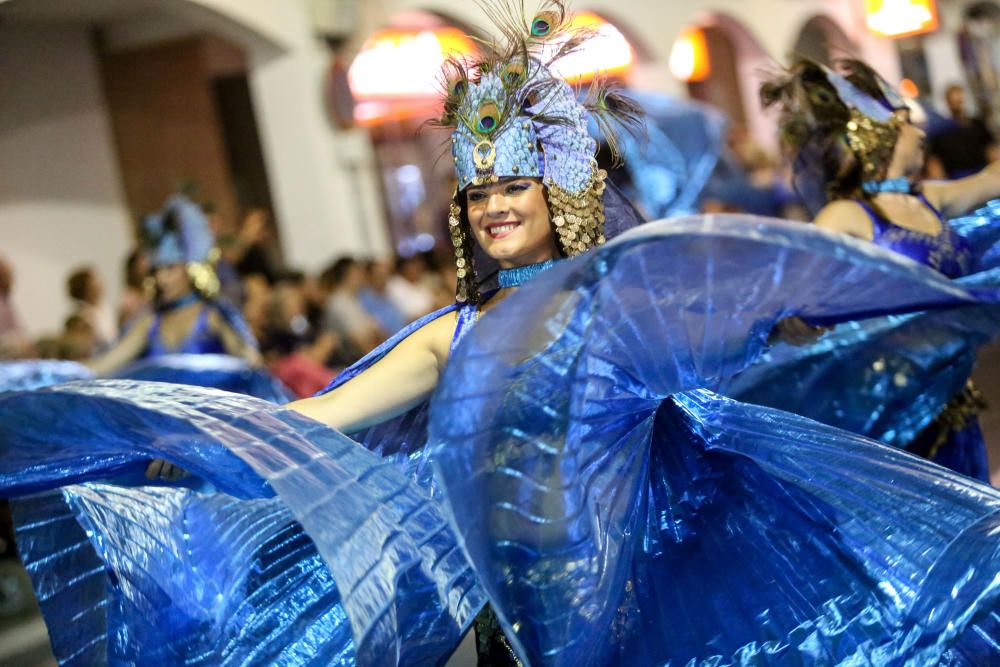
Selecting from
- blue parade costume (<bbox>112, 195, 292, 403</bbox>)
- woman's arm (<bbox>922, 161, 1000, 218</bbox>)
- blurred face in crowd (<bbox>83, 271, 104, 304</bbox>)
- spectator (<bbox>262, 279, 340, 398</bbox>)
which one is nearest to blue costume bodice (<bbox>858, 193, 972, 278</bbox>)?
woman's arm (<bbox>922, 161, 1000, 218</bbox>)

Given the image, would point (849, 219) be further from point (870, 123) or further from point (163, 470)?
point (163, 470)

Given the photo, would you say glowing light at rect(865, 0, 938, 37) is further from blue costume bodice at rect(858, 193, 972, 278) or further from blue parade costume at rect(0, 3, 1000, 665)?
blue parade costume at rect(0, 3, 1000, 665)

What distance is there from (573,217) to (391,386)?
1.62 ft

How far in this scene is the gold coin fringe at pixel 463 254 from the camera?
264 centimetres

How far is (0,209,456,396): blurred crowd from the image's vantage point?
249 inches

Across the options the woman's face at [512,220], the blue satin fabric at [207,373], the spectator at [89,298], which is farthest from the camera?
the spectator at [89,298]

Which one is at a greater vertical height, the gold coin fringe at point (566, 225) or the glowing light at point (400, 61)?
the glowing light at point (400, 61)

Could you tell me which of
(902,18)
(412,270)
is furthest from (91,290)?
(902,18)

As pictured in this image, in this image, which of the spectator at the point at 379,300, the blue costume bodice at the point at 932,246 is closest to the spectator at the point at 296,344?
the spectator at the point at 379,300

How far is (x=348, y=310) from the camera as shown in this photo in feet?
26.2

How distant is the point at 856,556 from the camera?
2.26 meters

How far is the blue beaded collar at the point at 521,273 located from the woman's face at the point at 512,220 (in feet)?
0.03

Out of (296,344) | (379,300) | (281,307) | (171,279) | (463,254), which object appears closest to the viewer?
(463,254)

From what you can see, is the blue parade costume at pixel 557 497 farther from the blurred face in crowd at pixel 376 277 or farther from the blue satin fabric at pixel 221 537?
the blurred face in crowd at pixel 376 277
